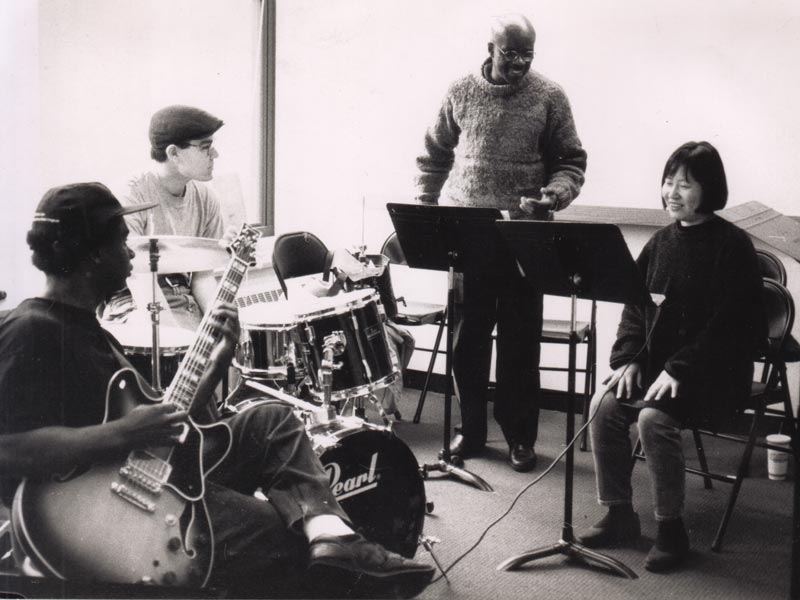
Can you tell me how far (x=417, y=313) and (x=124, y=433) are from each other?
2.31 metres

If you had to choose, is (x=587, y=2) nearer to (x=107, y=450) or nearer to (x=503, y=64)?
(x=503, y=64)

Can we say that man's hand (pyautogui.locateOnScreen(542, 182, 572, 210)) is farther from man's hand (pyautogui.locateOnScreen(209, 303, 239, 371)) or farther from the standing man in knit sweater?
man's hand (pyautogui.locateOnScreen(209, 303, 239, 371))

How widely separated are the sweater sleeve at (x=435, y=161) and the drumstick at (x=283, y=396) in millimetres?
1171

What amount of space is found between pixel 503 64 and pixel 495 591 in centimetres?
191

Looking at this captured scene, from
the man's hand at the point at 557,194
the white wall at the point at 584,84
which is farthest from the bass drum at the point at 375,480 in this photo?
the white wall at the point at 584,84

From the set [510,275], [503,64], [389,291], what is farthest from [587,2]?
[389,291]

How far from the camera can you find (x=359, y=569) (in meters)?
2.00

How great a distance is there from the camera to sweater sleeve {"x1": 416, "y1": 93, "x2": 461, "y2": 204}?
347cm

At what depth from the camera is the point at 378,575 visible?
2023mm

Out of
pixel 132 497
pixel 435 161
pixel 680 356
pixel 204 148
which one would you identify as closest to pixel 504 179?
pixel 435 161

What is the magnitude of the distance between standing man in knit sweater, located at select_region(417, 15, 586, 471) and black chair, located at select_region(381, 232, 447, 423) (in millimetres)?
463

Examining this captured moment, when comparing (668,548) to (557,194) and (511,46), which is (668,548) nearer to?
(557,194)

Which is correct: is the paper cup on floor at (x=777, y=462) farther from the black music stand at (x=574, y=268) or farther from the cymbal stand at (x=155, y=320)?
the cymbal stand at (x=155, y=320)

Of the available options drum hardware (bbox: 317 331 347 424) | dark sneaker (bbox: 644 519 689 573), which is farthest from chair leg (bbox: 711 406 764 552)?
drum hardware (bbox: 317 331 347 424)
